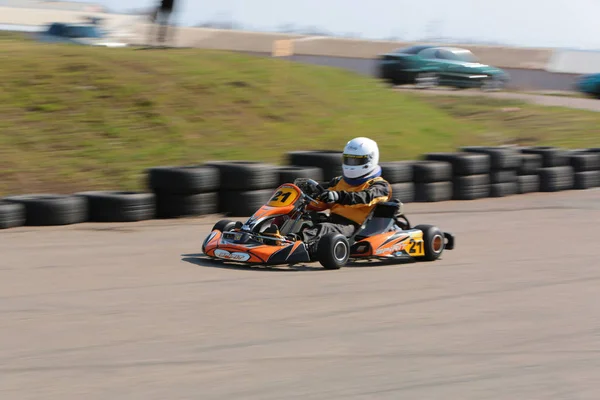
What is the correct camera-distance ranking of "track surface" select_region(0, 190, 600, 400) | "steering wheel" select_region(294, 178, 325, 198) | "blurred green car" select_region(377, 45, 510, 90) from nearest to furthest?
1. "track surface" select_region(0, 190, 600, 400)
2. "steering wheel" select_region(294, 178, 325, 198)
3. "blurred green car" select_region(377, 45, 510, 90)

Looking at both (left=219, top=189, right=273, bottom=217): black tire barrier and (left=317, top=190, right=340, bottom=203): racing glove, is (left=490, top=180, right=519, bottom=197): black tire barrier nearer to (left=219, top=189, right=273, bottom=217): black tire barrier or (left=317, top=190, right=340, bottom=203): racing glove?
(left=219, top=189, right=273, bottom=217): black tire barrier

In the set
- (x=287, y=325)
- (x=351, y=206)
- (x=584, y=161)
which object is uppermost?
(x=351, y=206)

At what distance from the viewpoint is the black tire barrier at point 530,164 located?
13613 millimetres

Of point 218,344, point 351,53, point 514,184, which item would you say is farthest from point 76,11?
point 218,344

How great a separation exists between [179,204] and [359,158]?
9.34ft

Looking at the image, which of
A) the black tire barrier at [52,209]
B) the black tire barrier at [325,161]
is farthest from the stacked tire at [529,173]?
the black tire barrier at [52,209]

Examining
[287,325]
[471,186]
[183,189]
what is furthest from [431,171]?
[287,325]

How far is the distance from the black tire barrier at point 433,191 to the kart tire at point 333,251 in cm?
492

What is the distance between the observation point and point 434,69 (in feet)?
75.6

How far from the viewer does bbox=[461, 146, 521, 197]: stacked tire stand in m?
13.1

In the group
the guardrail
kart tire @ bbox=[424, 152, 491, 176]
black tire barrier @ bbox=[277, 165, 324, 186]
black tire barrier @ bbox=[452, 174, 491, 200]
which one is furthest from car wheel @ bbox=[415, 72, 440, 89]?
black tire barrier @ bbox=[277, 165, 324, 186]

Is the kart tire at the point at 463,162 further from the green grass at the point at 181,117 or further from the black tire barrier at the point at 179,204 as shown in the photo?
the black tire barrier at the point at 179,204

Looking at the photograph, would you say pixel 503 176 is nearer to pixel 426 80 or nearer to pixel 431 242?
pixel 431 242

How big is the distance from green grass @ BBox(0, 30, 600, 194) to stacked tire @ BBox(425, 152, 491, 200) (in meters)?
1.92
